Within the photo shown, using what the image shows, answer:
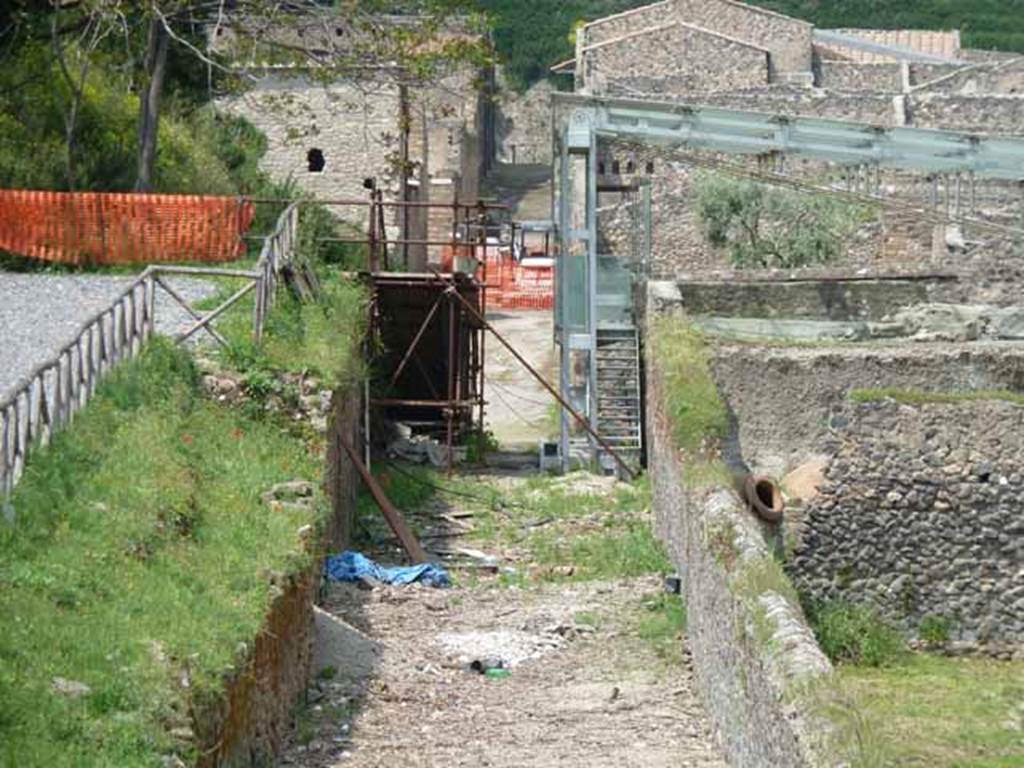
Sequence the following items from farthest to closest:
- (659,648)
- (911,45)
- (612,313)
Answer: (911,45) < (612,313) < (659,648)

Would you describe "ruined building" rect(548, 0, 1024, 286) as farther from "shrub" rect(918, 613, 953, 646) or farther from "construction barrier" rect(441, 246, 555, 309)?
"shrub" rect(918, 613, 953, 646)

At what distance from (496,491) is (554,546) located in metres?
3.79

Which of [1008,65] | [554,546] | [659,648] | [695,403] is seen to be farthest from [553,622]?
[1008,65]

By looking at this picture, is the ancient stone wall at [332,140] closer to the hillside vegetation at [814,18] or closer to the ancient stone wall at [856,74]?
the ancient stone wall at [856,74]

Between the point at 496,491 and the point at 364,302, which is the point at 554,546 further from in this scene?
the point at 364,302

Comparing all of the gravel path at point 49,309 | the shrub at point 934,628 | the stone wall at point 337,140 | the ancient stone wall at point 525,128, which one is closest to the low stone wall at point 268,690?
the gravel path at point 49,309

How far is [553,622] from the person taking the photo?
19.3 m

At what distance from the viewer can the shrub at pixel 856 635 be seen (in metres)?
18.4

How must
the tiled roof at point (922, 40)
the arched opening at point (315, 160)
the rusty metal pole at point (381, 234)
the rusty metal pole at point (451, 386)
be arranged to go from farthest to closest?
1. the tiled roof at point (922, 40)
2. the arched opening at point (315, 160)
3. the rusty metal pole at point (381, 234)
4. the rusty metal pole at point (451, 386)

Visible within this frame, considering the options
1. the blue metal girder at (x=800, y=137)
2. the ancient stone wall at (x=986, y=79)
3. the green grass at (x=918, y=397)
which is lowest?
the green grass at (x=918, y=397)

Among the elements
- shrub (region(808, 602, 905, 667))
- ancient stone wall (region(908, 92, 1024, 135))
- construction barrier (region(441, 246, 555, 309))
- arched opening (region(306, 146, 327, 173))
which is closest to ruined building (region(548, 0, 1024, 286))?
ancient stone wall (region(908, 92, 1024, 135))

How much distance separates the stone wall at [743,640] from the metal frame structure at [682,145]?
28.3 feet

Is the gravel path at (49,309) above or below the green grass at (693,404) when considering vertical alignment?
above

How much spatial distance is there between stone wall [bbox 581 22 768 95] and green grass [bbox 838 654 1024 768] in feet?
110
